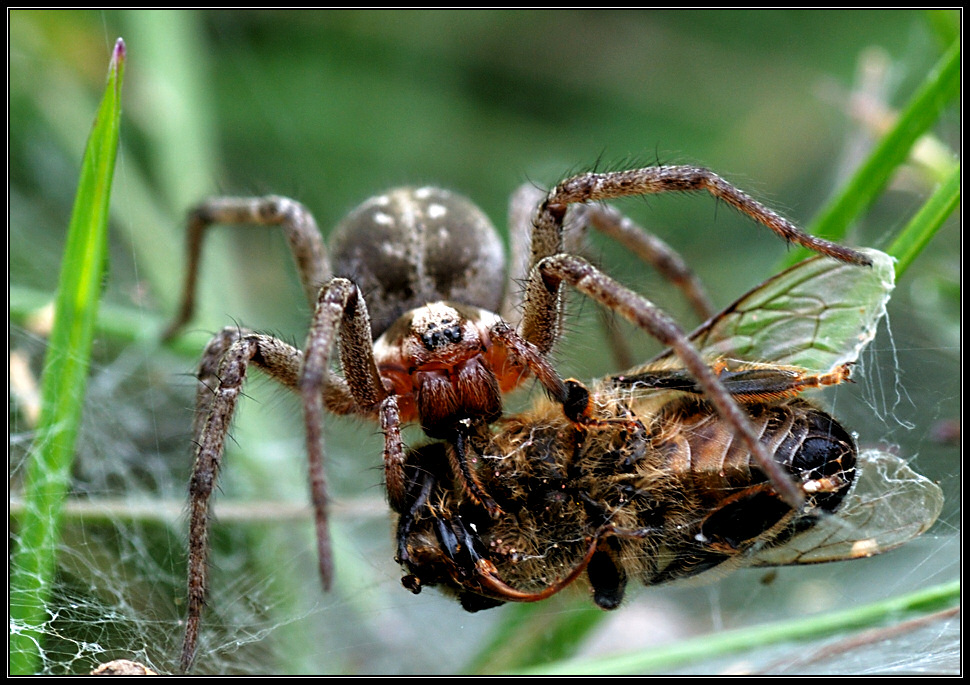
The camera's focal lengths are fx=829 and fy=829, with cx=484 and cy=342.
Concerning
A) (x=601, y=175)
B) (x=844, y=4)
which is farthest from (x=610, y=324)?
(x=844, y=4)

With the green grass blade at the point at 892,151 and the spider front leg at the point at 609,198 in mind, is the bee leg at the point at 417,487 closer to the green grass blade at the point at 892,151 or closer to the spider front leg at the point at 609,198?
the spider front leg at the point at 609,198

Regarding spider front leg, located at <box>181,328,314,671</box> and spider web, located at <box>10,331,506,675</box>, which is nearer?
spider front leg, located at <box>181,328,314,671</box>

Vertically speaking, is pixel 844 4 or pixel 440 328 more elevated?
pixel 844 4

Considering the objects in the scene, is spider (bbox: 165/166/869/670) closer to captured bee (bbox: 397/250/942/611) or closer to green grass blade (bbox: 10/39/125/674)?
captured bee (bbox: 397/250/942/611)

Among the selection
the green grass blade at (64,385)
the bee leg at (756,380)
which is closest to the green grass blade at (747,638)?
the bee leg at (756,380)

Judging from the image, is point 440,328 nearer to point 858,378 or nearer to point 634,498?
point 634,498

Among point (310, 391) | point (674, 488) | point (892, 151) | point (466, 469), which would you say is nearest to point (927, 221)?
point (892, 151)

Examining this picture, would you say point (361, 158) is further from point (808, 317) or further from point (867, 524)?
point (867, 524)

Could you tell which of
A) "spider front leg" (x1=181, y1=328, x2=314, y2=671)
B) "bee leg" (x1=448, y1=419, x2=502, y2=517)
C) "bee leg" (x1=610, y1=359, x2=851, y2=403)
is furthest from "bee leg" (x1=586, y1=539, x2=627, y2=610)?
"spider front leg" (x1=181, y1=328, x2=314, y2=671)

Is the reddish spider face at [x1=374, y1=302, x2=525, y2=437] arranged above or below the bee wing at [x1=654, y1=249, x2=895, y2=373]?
below
